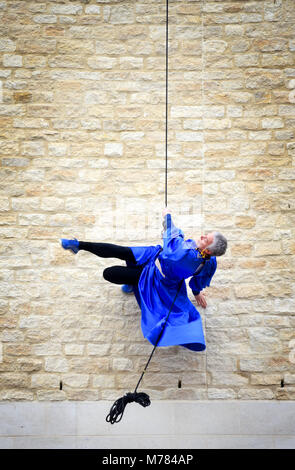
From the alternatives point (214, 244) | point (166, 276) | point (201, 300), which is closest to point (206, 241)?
point (214, 244)

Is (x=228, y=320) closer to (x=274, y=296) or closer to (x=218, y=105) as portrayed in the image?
(x=274, y=296)

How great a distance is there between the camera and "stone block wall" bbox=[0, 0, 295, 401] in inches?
167

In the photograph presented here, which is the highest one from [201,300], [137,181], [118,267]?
[137,181]

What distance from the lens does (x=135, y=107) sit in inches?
173

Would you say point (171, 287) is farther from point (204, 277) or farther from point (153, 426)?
point (153, 426)

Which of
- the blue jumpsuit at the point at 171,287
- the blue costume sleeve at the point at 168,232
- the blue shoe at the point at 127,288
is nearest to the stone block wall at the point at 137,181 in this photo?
the blue shoe at the point at 127,288

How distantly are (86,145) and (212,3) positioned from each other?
1507 mm

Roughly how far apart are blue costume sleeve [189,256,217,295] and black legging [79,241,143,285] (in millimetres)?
395

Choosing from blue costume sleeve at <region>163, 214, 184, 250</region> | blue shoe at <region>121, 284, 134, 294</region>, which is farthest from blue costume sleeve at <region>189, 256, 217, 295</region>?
blue shoe at <region>121, 284, 134, 294</region>

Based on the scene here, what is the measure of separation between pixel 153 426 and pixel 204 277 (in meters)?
1.21

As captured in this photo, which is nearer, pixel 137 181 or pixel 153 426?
pixel 153 426

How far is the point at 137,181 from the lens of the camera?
4344 mm

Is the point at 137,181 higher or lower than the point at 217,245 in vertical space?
higher

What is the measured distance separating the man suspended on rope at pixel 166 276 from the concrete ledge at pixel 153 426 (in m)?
0.76
